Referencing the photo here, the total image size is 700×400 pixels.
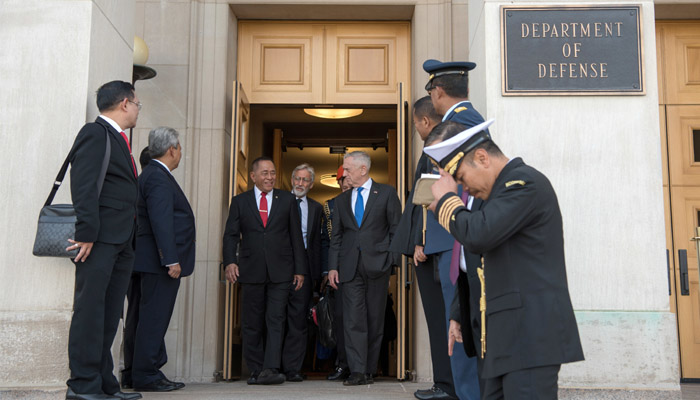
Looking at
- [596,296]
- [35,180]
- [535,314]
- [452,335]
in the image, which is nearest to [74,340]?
[35,180]

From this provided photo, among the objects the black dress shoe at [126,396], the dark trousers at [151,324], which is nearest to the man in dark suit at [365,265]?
the dark trousers at [151,324]

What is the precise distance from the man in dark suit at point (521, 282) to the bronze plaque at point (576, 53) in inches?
93.0

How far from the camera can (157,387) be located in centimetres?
577

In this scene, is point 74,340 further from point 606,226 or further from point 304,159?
point 304,159

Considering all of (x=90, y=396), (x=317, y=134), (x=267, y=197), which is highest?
(x=317, y=134)

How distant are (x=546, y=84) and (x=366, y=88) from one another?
2.96 metres

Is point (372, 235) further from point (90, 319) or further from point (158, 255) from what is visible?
point (90, 319)

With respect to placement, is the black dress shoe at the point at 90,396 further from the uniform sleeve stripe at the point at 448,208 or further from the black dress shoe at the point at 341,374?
the black dress shoe at the point at 341,374

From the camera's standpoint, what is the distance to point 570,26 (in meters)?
5.27

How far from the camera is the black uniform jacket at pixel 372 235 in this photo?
680 cm

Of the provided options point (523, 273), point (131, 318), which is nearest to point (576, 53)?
point (523, 273)

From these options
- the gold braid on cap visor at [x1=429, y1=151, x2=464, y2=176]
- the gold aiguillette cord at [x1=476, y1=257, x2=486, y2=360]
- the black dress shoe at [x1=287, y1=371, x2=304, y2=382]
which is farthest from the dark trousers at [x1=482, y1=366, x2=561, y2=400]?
the black dress shoe at [x1=287, y1=371, x2=304, y2=382]

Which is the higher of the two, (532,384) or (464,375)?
(532,384)

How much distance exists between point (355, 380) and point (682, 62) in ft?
13.8
